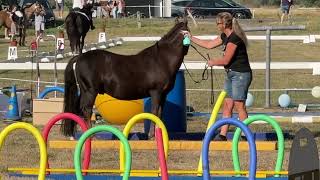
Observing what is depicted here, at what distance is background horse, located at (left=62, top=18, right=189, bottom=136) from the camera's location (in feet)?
38.3

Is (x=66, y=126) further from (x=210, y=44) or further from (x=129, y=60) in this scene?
(x=210, y=44)

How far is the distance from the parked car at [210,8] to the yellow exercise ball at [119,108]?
32.6 metres

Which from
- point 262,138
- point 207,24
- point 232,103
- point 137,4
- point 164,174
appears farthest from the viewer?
point 137,4

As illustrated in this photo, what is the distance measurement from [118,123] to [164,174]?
6.76m

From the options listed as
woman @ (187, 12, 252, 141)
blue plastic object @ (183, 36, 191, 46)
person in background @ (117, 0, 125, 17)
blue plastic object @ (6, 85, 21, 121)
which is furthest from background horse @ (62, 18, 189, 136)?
person in background @ (117, 0, 125, 17)

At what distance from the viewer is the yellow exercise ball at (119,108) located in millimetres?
13234

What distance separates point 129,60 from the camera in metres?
12.0

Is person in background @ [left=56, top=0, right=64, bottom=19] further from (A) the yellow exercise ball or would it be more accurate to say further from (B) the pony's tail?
(B) the pony's tail

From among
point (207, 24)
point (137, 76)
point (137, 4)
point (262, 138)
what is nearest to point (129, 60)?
point (137, 76)

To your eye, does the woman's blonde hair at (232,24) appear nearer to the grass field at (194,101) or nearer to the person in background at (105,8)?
the grass field at (194,101)

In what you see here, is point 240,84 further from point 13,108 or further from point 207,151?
point 13,108

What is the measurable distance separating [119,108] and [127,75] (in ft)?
4.70

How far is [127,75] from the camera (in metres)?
11.9

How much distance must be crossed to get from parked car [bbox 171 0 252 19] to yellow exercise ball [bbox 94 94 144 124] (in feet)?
107
